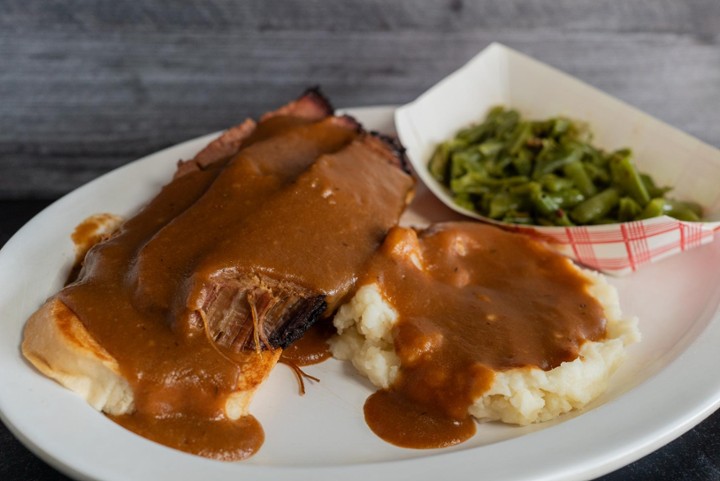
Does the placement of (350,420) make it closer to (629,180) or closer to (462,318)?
(462,318)

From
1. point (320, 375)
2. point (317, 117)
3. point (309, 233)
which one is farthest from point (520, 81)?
point (320, 375)

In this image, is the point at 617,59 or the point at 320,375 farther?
the point at 617,59

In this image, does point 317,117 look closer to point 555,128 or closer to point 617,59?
point 555,128

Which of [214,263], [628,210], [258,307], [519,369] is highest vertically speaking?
[214,263]

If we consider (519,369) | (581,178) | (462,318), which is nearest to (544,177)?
(581,178)

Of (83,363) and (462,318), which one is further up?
(83,363)

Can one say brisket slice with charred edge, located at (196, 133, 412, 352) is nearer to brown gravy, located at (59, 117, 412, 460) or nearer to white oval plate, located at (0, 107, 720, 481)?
brown gravy, located at (59, 117, 412, 460)

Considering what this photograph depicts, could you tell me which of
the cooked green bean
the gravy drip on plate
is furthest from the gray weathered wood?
the gravy drip on plate
